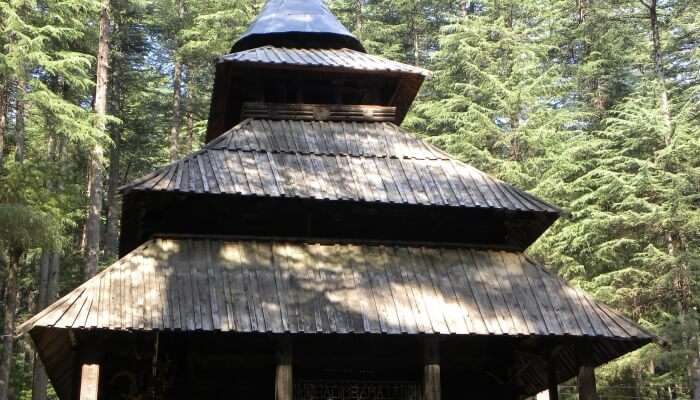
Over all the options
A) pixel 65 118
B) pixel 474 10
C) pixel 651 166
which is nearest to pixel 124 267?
pixel 65 118

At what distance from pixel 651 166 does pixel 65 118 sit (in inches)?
627

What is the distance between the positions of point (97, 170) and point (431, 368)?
15.4 m

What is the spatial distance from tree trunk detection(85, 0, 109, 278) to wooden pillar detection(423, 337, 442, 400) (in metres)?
13.1

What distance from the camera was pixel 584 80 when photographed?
110 ft

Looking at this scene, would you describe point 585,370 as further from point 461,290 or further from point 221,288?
point 221,288

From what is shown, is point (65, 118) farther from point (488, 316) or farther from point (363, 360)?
point (488, 316)

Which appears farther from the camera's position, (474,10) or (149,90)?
(474,10)

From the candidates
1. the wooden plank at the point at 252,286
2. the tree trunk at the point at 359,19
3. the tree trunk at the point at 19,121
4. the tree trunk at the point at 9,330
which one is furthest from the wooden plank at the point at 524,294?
the tree trunk at the point at 359,19

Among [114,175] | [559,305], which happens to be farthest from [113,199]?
[559,305]

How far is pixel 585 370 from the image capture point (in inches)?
484

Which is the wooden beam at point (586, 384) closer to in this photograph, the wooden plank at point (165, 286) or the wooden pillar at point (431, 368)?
the wooden pillar at point (431, 368)

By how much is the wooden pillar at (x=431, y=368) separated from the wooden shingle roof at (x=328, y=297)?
0.52 m

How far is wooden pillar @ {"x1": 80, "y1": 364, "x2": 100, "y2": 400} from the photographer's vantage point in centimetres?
1062

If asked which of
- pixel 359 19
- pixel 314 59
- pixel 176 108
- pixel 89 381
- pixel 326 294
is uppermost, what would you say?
pixel 359 19
